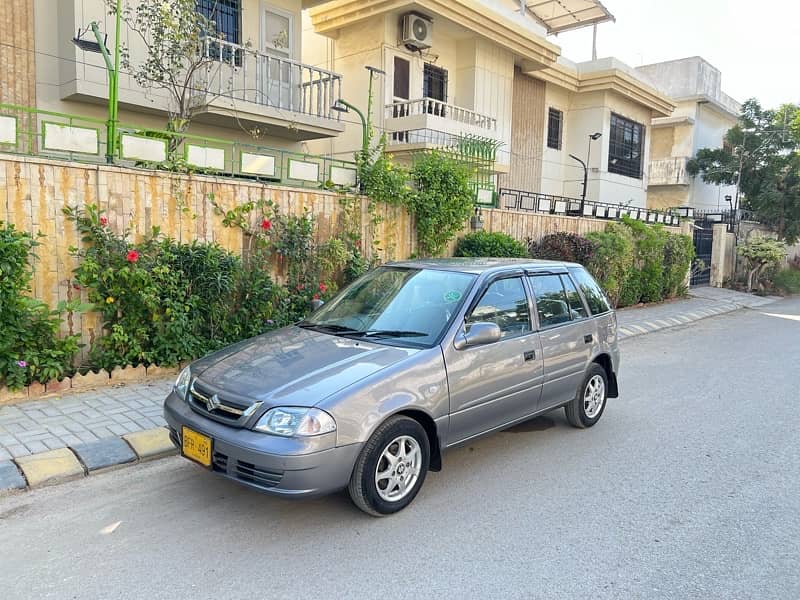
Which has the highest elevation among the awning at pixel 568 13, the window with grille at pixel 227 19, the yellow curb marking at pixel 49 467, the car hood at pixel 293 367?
the awning at pixel 568 13

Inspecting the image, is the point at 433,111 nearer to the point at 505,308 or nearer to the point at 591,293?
the point at 591,293

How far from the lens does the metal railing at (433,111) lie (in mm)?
15029

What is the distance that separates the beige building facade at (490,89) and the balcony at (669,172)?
3.86 metres

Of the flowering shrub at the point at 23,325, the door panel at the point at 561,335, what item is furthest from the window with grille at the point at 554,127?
the flowering shrub at the point at 23,325

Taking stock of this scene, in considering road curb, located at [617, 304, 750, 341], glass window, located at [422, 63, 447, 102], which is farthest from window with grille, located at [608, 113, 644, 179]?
road curb, located at [617, 304, 750, 341]

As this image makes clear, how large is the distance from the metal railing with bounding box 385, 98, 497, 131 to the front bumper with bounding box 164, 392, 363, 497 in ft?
41.2

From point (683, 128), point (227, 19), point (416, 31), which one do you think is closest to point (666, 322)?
point (416, 31)

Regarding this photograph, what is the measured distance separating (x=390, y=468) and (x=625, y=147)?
23.2m

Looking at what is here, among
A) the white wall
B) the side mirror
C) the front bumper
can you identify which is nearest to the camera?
the front bumper

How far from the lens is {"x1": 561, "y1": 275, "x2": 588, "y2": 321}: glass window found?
5489mm

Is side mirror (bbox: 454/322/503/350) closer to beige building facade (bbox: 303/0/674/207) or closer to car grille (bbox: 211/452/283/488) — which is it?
car grille (bbox: 211/452/283/488)

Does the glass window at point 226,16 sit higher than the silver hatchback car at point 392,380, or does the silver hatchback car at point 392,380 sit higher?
the glass window at point 226,16

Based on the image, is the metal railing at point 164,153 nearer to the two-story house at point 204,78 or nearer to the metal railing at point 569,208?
the two-story house at point 204,78

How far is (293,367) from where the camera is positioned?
12.7ft
